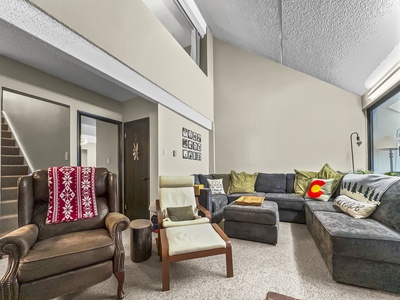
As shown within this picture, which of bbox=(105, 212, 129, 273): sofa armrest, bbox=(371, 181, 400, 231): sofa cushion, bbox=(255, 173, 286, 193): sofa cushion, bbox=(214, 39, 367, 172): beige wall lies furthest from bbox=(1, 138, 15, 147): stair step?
bbox=(371, 181, 400, 231): sofa cushion

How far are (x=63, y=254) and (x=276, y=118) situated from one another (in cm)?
466

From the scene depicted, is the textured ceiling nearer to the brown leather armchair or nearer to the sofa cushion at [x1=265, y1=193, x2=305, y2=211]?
the sofa cushion at [x1=265, y1=193, x2=305, y2=211]

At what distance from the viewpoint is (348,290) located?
1635 mm

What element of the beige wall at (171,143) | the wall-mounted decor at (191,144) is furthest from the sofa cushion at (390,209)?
the wall-mounted decor at (191,144)

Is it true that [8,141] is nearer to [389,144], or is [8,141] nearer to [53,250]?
[53,250]

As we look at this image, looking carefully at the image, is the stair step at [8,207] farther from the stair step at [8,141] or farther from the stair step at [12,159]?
the stair step at [8,141]

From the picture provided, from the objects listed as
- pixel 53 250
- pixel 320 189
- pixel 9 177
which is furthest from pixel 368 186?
pixel 9 177

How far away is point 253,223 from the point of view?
8.71 feet

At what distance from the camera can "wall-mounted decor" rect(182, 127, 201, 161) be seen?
4.04 meters

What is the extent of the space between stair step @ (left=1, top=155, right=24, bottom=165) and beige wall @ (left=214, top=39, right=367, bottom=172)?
14.1 feet

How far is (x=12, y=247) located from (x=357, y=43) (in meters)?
4.20

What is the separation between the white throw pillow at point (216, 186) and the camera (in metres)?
4.11

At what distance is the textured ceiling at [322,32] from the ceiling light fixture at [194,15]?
0.16 metres

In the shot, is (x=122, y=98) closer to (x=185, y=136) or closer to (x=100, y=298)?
(x=185, y=136)
